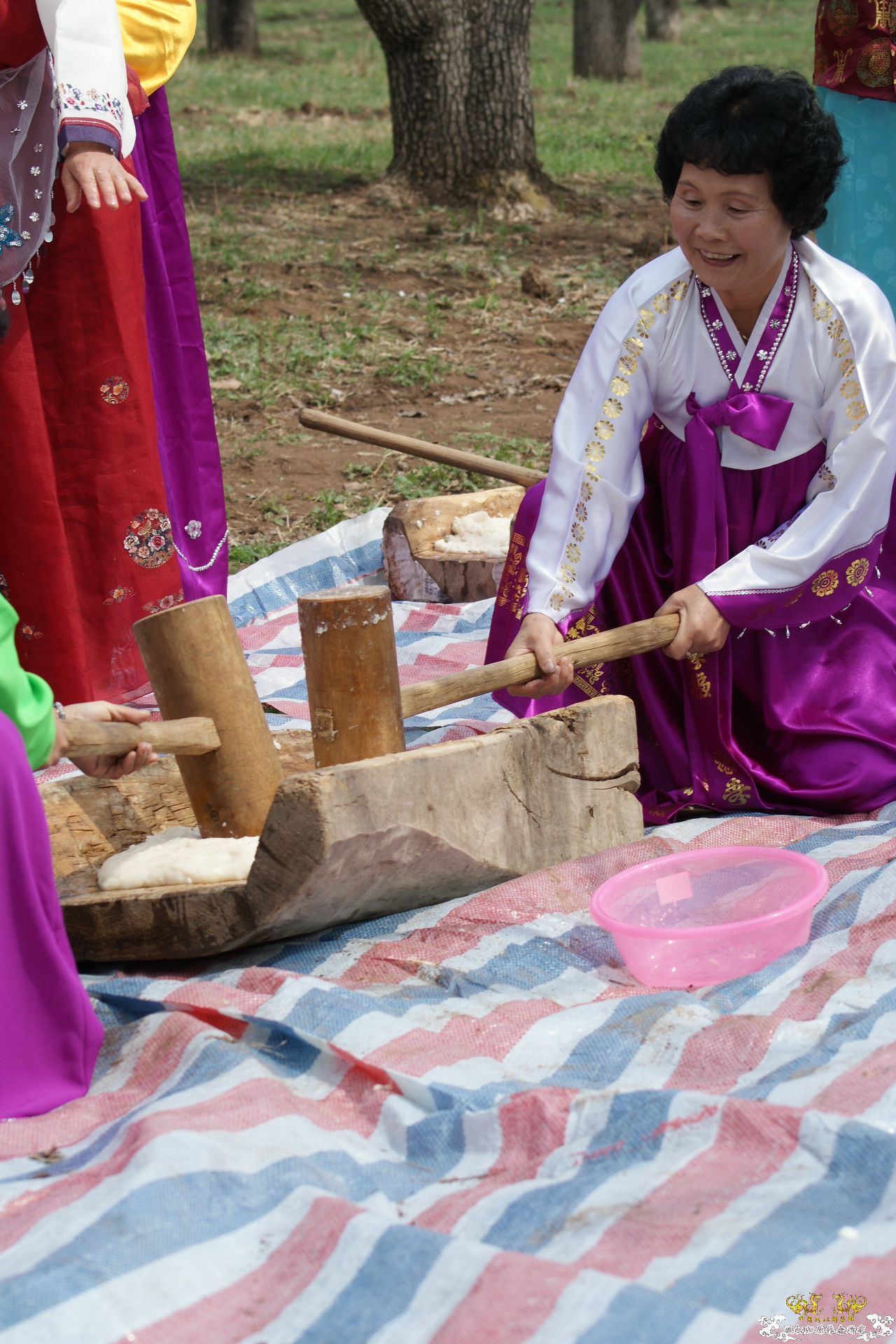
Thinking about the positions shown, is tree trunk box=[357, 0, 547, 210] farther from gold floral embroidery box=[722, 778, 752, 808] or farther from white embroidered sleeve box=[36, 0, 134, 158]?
gold floral embroidery box=[722, 778, 752, 808]

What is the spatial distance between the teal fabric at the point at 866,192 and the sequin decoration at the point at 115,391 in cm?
255

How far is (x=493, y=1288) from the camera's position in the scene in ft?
5.74

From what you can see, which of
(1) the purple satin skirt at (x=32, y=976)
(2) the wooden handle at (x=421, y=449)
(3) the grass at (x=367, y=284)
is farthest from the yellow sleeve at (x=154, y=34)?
(1) the purple satin skirt at (x=32, y=976)

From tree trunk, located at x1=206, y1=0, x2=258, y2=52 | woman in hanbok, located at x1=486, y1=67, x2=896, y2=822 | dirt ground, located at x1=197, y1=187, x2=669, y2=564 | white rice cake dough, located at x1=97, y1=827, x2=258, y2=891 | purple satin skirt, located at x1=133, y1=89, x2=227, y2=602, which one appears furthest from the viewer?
tree trunk, located at x1=206, y1=0, x2=258, y2=52

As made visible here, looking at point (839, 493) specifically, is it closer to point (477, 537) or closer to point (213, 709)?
point (213, 709)

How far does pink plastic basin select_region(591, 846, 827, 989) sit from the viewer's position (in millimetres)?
2686

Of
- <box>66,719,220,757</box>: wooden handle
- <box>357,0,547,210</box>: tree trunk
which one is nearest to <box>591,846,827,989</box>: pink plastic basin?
<box>66,719,220,757</box>: wooden handle

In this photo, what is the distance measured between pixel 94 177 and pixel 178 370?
80cm

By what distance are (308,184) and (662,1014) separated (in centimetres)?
1001

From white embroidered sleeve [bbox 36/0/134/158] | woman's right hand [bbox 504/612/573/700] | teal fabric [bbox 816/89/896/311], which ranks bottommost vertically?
woman's right hand [bbox 504/612/573/700]

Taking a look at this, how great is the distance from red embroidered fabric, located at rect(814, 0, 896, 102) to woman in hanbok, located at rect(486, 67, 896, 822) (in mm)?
2128

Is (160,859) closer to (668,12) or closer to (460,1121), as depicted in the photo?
(460,1121)

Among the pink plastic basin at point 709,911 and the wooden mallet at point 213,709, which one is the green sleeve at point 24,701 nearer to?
the wooden mallet at point 213,709

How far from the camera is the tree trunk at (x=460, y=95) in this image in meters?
10.0
